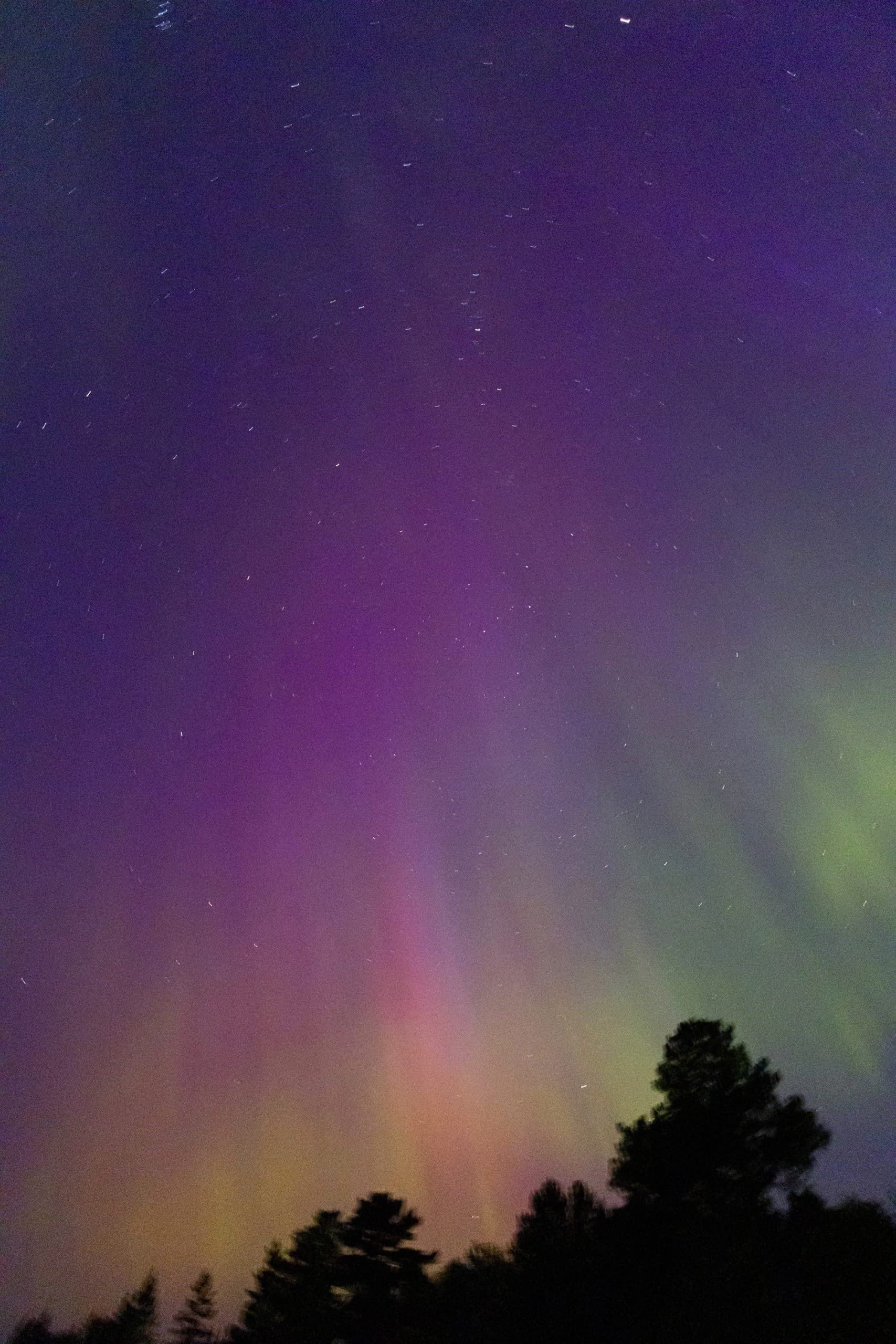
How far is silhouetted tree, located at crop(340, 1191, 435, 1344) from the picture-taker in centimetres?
3569

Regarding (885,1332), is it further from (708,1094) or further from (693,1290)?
(708,1094)

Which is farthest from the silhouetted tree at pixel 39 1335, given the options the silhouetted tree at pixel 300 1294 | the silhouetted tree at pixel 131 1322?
the silhouetted tree at pixel 300 1294

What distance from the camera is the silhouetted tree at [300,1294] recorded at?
39.3 meters

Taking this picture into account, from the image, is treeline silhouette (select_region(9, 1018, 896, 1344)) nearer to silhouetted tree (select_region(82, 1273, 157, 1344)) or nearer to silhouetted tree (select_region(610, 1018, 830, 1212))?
silhouetted tree (select_region(610, 1018, 830, 1212))

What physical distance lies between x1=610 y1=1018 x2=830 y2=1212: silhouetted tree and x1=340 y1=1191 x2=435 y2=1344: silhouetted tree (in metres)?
12.8

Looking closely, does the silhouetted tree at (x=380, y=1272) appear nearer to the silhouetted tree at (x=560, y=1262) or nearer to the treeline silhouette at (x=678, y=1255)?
the treeline silhouette at (x=678, y=1255)

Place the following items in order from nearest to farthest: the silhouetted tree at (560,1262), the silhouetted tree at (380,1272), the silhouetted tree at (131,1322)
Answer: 1. the silhouetted tree at (560,1262)
2. the silhouetted tree at (380,1272)
3. the silhouetted tree at (131,1322)

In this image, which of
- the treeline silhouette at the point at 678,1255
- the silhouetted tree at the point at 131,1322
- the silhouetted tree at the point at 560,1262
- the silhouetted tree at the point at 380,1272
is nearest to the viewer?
the treeline silhouette at the point at 678,1255

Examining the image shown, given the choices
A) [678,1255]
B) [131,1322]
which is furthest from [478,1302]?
[131,1322]

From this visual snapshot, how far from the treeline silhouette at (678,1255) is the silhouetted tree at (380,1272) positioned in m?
0.06

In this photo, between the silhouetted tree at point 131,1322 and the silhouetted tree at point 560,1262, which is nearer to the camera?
the silhouetted tree at point 560,1262

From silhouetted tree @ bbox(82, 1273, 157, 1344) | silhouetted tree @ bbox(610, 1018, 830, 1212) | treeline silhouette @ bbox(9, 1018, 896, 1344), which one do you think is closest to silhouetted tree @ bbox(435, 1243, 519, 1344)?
treeline silhouette @ bbox(9, 1018, 896, 1344)

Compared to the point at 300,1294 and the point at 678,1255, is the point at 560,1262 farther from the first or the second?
the point at 300,1294

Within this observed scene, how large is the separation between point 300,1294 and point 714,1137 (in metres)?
31.5
